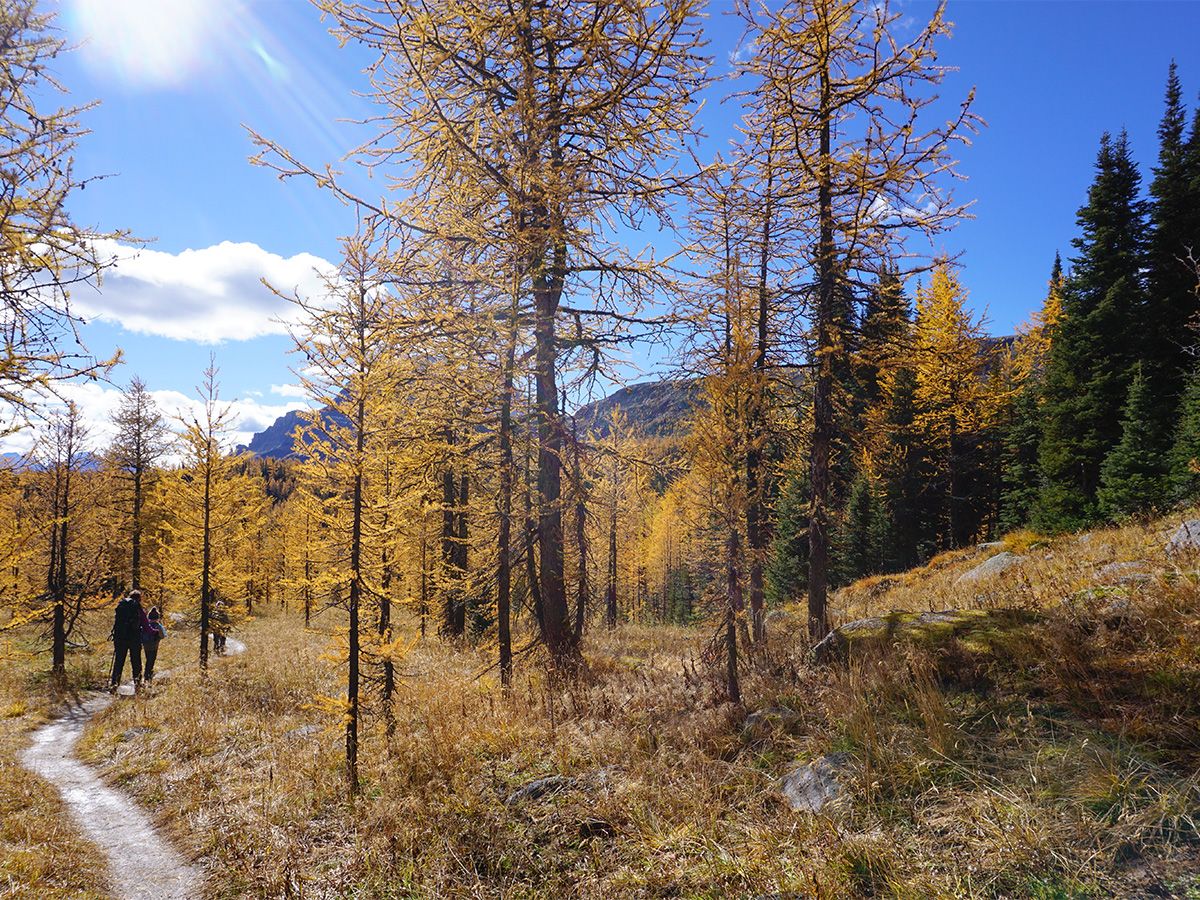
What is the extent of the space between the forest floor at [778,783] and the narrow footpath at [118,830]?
217 millimetres

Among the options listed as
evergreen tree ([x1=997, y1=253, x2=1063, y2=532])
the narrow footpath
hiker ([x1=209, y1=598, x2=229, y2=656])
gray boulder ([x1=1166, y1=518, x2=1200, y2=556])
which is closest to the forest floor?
the narrow footpath

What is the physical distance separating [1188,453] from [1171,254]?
41.2 ft

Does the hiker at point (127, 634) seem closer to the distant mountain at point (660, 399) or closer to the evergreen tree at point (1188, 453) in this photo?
the distant mountain at point (660, 399)

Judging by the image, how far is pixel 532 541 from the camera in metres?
9.58

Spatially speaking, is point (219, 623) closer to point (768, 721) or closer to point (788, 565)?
point (768, 721)

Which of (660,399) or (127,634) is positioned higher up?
(660,399)

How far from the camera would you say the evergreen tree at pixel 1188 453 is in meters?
14.8

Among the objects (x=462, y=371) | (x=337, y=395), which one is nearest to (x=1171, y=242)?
(x=462, y=371)

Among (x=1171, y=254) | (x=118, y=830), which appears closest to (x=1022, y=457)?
(x=1171, y=254)

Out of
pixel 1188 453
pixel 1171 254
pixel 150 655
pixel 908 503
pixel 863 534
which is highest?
pixel 1171 254

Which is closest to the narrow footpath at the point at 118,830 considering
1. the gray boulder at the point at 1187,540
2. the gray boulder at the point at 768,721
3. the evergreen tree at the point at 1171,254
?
the gray boulder at the point at 768,721

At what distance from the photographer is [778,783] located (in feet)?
14.8

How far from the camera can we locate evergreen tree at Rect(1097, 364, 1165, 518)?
18.0 metres

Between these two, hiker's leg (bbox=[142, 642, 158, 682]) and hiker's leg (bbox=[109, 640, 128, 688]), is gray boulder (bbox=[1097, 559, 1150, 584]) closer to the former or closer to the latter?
hiker's leg (bbox=[142, 642, 158, 682])
